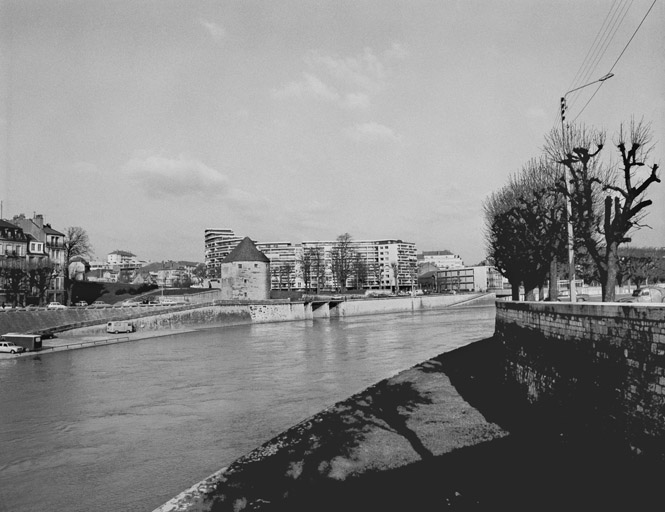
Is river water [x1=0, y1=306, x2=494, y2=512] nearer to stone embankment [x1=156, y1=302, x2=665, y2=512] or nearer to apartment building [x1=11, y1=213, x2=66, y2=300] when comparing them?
stone embankment [x1=156, y1=302, x2=665, y2=512]

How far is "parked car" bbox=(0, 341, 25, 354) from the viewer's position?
143 ft

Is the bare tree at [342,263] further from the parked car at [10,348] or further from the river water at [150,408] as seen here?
the parked car at [10,348]

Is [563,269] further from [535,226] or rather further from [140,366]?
[140,366]

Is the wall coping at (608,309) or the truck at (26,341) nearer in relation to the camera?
the wall coping at (608,309)

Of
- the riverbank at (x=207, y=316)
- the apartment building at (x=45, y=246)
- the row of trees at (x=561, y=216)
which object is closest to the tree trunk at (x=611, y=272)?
the row of trees at (x=561, y=216)

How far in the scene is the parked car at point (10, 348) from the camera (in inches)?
1721

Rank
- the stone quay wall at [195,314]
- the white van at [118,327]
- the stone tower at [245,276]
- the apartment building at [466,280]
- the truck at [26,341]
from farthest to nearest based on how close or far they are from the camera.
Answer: the apartment building at [466,280]
the stone tower at [245,276]
the white van at [118,327]
the stone quay wall at [195,314]
the truck at [26,341]

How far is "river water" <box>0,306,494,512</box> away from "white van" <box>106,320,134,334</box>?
43.4 ft

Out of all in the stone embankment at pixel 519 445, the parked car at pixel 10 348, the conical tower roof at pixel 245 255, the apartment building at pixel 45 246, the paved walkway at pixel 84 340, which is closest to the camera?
the stone embankment at pixel 519 445

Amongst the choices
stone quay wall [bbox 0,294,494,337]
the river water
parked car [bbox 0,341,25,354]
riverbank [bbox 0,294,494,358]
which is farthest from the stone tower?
parked car [bbox 0,341,25,354]

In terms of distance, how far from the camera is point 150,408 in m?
24.0

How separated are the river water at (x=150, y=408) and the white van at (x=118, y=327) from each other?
13222 mm

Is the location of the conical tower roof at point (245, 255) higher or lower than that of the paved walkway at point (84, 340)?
higher

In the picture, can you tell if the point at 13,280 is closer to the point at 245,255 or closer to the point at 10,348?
the point at 10,348
